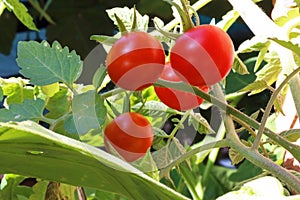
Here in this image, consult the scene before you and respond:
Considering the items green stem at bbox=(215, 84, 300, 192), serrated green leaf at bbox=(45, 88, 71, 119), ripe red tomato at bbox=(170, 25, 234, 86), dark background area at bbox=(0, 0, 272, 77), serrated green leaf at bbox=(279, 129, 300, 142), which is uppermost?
ripe red tomato at bbox=(170, 25, 234, 86)

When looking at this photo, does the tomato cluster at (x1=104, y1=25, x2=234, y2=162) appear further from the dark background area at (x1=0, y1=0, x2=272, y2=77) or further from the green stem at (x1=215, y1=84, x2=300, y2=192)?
the dark background area at (x1=0, y1=0, x2=272, y2=77)

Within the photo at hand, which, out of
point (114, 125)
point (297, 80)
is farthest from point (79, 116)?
point (297, 80)

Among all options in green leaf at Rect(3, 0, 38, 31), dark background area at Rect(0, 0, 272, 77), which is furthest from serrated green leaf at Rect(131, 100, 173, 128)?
dark background area at Rect(0, 0, 272, 77)

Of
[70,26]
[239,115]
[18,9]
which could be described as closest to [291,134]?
[239,115]

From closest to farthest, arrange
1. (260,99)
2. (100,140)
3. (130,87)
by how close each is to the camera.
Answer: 1. (130,87)
2. (100,140)
3. (260,99)

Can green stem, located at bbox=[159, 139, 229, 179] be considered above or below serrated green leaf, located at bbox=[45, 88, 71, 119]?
above

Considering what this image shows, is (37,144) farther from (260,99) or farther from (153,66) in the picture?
(260,99)
